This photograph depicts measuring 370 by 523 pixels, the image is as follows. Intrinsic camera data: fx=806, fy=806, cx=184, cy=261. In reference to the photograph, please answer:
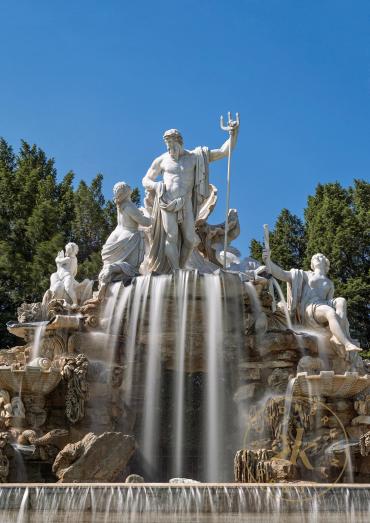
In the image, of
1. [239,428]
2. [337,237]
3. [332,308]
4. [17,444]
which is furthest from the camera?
[337,237]

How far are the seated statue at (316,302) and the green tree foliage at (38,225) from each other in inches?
535

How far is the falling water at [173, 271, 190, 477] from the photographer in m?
14.1

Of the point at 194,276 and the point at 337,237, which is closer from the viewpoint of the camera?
the point at 194,276

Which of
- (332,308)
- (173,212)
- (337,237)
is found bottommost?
(332,308)

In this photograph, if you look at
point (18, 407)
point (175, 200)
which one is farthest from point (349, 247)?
point (18, 407)

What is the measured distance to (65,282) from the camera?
16906mm

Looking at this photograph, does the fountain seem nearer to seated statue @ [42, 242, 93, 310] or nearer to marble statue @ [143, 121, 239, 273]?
seated statue @ [42, 242, 93, 310]

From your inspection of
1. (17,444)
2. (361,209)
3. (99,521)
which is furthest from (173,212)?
(361,209)

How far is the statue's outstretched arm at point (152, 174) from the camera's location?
1753 cm

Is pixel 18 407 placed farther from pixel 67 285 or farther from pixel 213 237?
pixel 213 237

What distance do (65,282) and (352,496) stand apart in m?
8.92

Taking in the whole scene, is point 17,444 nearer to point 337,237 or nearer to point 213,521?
point 213,521

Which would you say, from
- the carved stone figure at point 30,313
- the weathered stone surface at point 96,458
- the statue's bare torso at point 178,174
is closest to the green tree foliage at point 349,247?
the statue's bare torso at point 178,174

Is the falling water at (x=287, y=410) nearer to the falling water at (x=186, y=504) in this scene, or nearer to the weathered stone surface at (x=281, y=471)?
the weathered stone surface at (x=281, y=471)
